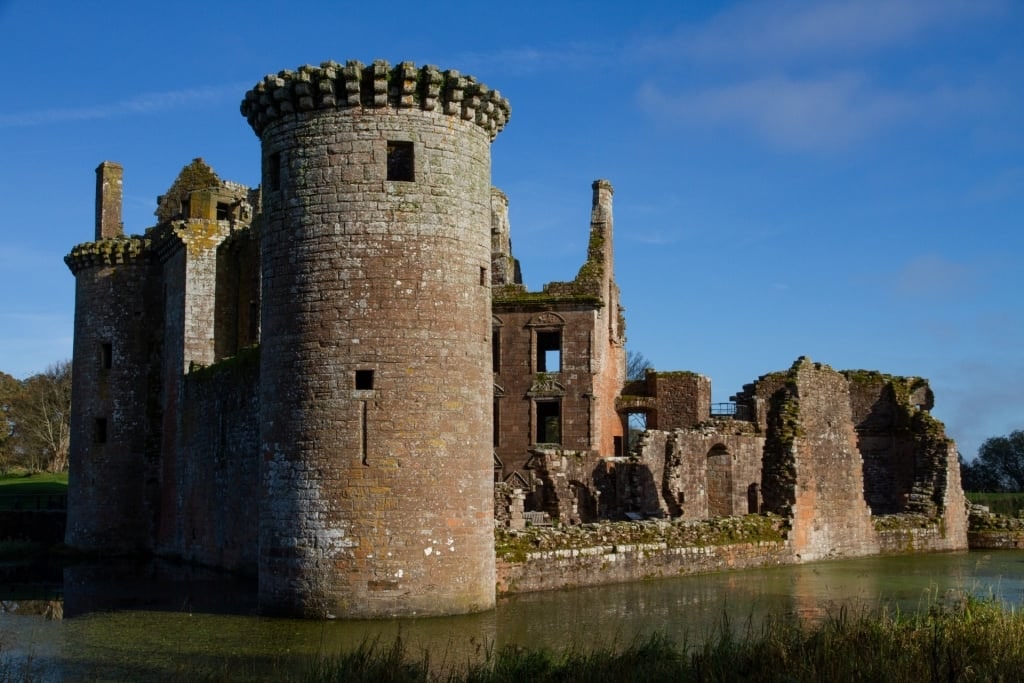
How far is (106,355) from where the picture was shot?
30938 mm

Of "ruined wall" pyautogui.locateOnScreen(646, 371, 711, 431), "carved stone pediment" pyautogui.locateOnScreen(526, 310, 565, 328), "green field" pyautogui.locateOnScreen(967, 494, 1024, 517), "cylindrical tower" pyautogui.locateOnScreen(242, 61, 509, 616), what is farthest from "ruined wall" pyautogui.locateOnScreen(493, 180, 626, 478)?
"cylindrical tower" pyautogui.locateOnScreen(242, 61, 509, 616)

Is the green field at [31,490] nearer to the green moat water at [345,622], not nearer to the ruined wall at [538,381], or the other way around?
the ruined wall at [538,381]

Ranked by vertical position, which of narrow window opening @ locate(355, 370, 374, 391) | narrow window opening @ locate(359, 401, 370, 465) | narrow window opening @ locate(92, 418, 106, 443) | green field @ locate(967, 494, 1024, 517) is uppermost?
narrow window opening @ locate(355, 370, 374, 391)

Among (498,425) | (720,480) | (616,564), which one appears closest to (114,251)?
(498,425)

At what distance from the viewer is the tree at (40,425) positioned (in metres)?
65.4

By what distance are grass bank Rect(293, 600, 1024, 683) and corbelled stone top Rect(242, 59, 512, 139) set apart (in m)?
8.40

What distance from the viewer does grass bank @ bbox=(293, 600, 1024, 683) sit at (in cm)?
1102

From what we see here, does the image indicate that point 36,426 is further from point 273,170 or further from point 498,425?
point 273,170

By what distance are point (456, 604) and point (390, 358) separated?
11.9 ft

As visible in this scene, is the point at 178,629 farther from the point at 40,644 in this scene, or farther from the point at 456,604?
the point at 456,604

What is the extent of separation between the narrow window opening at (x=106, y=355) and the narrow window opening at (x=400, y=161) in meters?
15.3

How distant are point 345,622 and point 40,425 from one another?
5537 centimetres

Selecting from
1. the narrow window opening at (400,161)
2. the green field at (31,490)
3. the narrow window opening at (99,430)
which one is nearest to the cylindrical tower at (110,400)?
the narrow window opening at (99,430)

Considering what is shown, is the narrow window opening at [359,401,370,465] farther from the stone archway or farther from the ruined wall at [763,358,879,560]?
the stone archway
